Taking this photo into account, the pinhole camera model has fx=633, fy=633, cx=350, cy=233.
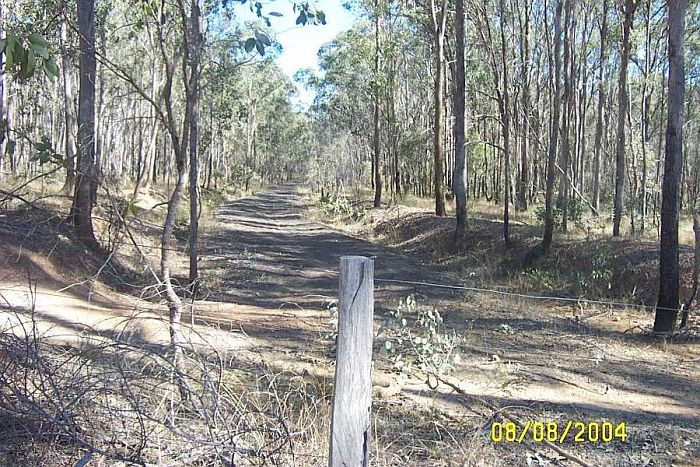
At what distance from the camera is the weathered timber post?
9.21 feet

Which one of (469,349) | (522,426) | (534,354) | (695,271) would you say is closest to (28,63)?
(522,426)

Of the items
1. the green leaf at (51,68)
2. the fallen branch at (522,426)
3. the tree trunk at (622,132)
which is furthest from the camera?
the tree trunk at (622,132)

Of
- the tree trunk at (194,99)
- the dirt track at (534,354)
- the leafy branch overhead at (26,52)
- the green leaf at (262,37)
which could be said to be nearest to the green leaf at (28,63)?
the leafy branch overhead at (26,52)

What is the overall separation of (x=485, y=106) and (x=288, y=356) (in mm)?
36448

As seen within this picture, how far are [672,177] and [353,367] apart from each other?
7.62 m

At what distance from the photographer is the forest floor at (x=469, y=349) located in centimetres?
500

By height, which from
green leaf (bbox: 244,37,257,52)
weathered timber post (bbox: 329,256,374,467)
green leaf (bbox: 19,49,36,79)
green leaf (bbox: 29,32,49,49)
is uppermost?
green leaf (bbox: 244,37,257,52)

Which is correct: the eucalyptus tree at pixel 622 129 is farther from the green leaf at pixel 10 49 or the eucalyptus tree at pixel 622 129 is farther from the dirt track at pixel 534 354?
the green leaf at pixel 10 49

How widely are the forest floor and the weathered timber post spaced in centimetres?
75

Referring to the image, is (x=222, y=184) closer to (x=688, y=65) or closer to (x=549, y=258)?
(x=688, y=65)

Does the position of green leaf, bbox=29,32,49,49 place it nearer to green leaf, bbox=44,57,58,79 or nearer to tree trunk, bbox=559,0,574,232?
green leaf, bbox=44,57,58,79

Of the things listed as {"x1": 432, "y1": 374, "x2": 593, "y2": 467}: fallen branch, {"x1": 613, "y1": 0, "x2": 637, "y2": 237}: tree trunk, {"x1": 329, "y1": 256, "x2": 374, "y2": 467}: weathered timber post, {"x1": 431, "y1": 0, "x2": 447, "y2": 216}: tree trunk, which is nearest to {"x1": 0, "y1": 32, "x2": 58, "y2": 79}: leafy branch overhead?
{"x1": 329, "y1": 256, "x2": 374, "y2": 467}: weathered timber post

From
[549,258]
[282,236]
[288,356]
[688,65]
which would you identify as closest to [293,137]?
[688,65]

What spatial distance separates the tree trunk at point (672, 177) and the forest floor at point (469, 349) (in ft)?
1.48
